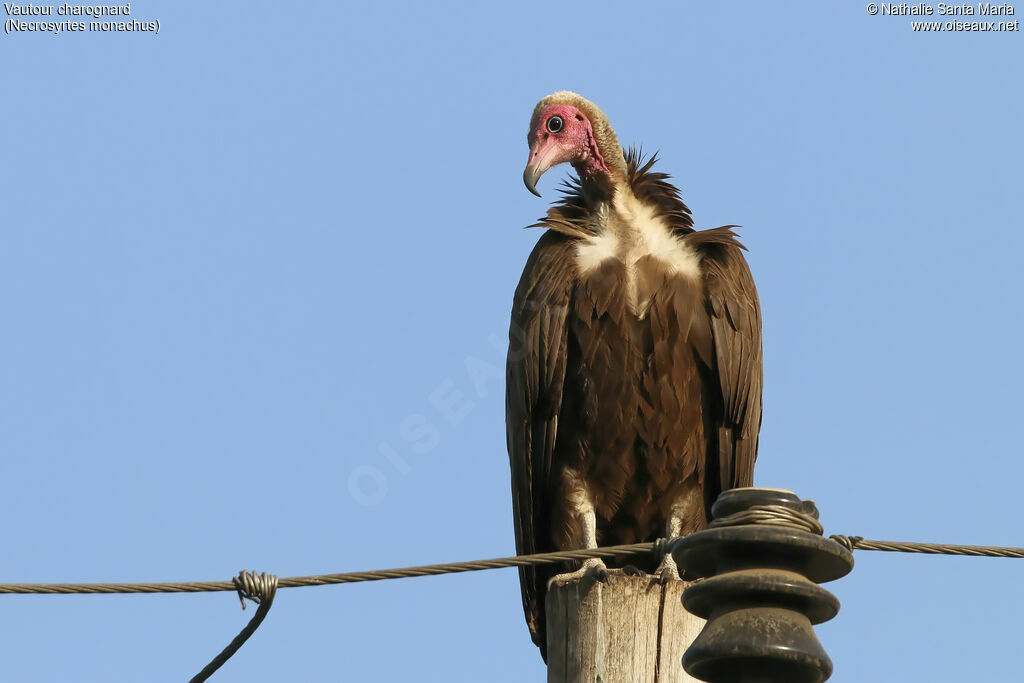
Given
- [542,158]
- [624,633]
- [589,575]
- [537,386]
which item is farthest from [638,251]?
[624,633]

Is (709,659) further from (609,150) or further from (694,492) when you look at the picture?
(609,150)

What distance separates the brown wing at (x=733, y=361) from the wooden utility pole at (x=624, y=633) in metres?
2.43

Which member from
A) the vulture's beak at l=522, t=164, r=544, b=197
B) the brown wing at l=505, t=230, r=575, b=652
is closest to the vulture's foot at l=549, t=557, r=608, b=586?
the brown wing at l=505, t=230, r=575, b=652

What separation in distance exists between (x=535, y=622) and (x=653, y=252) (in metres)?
A: 1.83

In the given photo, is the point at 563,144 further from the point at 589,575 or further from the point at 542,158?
the point at 589,575

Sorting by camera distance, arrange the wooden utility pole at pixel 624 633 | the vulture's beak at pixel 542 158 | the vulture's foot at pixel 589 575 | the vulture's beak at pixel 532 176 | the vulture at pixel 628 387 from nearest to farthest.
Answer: the wooden utility pole at pixel 624 633, the vulture's foot at pixel 589 575, the vulture at pixel 628 387, the vulture's beak at pixel 532 176, the vulture's beak at pixel 542 158

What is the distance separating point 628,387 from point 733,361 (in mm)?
511

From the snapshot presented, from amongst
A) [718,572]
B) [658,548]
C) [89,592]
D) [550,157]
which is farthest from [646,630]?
[550,157]

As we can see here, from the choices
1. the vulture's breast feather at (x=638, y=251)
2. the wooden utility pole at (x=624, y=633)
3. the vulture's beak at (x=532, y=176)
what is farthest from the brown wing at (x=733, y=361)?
the wooden utility pole at (x=624, y=633)

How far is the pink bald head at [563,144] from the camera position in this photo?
7.99 m

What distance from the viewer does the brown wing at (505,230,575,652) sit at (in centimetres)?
717

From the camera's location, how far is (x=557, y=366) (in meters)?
7.17

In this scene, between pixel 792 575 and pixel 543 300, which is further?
pixel 543 300

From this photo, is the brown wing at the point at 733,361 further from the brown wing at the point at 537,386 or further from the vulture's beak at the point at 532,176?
the vulture's beak at the point at 532,176
